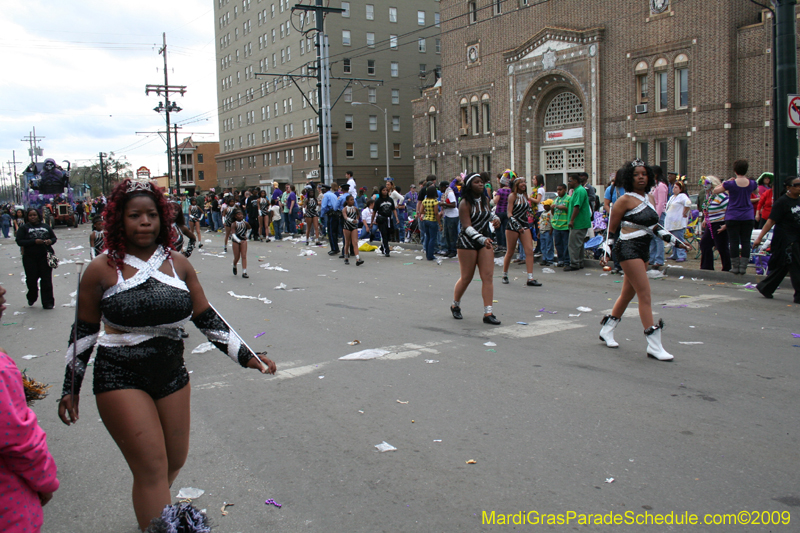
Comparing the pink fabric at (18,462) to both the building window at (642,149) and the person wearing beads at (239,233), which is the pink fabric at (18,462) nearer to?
the person wearing beads at (239,233)

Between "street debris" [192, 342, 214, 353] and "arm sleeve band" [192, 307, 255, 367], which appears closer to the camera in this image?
"arm sleeve band" [192, 307, 255, 367]

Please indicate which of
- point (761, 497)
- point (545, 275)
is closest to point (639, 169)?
point (761, 497)

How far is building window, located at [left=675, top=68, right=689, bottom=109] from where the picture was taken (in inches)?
1187

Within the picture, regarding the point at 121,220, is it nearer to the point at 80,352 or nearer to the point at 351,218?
the point at 80,352

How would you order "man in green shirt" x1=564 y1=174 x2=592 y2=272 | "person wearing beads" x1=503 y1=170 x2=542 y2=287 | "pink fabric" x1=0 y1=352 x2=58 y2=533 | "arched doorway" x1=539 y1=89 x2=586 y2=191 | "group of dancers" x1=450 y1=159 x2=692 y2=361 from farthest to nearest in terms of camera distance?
"arched doorway" x1=539 y1=89 x2=586 y2=191 < "man in green shirt" x1=564 y1=174 x2=592 y2=272 < "person wearing beads" x1=503 y1=170 x2=542 y2=287 < "group of dancers" x1=450 y1=159 x2=692 y2=361 < "pink fabric" x1=0 y1=352 x2=58 y2=533

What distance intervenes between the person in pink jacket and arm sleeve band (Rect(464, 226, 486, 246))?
635 cm

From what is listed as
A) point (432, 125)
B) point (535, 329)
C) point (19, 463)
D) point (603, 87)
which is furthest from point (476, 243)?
point (432, 125)

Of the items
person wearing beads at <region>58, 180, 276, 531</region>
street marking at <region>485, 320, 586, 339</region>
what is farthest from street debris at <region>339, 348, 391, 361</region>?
person wearing beads at <region>58, 180, 276, 531</region>

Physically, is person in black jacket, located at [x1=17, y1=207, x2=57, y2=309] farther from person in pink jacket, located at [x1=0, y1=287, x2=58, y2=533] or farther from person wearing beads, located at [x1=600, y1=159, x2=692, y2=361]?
person in pink jacket, located at [x1=0, y1=287, x2=58, y2=533]

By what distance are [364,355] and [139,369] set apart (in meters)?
3.95

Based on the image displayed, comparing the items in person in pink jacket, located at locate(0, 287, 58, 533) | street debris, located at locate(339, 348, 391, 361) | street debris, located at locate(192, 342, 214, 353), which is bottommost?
street debris, located at locate(339, 348, 391, 361)

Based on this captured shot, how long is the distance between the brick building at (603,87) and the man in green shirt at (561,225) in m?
18.4

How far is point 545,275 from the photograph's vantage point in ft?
42.3

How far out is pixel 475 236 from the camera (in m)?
8.09
